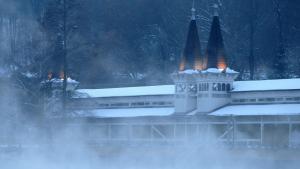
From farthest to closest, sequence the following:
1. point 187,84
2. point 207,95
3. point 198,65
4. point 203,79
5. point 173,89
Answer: point 173,89
point 187,84
point 198,65
point 203,79
point 207,95

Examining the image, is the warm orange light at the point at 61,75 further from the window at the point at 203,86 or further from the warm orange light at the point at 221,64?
the warm orange light at the point at 221,64

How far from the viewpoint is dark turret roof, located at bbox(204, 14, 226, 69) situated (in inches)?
1515

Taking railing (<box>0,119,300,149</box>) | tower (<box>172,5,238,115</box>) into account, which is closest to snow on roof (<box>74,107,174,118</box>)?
railing (<box>0,119,300,149</box>)

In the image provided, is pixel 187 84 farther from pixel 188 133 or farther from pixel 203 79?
pixel 188 133

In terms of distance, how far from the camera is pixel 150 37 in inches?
2704

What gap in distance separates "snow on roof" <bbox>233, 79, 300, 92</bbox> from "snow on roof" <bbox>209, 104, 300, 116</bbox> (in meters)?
0.90

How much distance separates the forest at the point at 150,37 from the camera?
5300cm

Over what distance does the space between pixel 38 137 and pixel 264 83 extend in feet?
36.8

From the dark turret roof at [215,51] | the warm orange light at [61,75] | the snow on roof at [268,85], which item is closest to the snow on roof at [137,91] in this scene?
the warm orange light at [61,75]

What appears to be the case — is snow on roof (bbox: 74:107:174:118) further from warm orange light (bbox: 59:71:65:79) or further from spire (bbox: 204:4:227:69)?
spire (bbox: 204:4:227:69)

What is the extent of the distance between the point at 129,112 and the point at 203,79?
510 cm

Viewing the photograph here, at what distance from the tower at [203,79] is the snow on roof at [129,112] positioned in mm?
1194

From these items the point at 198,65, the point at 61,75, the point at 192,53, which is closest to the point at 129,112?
the point at 61,75

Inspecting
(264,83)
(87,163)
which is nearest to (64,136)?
(87,163)
